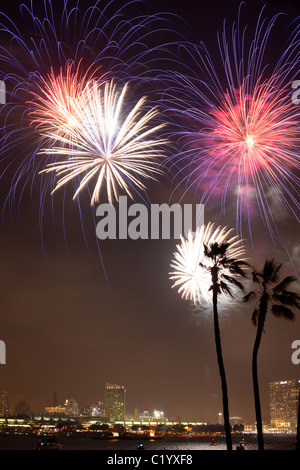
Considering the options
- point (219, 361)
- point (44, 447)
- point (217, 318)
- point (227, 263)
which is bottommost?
point (44, 447)

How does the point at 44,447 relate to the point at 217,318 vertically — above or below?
below

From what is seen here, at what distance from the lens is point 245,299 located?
43.0 metres

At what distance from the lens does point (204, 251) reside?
44.4 metres
